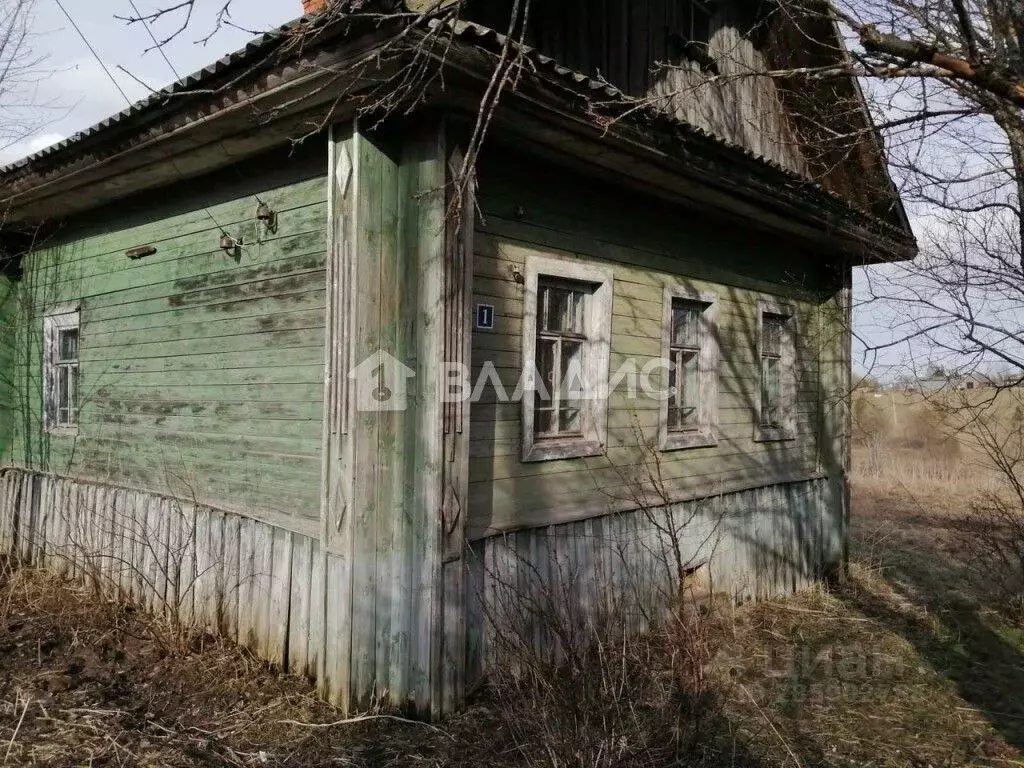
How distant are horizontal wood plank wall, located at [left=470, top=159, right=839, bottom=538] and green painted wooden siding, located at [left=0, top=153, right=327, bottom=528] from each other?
1.05 meters

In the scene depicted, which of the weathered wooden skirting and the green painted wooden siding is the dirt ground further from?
the green painted wooden siding

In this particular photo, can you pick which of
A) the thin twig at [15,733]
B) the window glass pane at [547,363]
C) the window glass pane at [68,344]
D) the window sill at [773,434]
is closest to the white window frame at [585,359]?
the window glass pane at [547,363]

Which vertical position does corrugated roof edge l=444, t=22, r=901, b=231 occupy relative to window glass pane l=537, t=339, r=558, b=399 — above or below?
above

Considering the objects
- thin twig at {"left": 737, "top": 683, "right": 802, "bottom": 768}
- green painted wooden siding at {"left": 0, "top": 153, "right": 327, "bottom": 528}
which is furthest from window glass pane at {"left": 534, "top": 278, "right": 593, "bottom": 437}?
thin twig at {"left": 737, "top": 683, "right": 802, "bottom": 768}

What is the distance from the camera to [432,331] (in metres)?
4.05

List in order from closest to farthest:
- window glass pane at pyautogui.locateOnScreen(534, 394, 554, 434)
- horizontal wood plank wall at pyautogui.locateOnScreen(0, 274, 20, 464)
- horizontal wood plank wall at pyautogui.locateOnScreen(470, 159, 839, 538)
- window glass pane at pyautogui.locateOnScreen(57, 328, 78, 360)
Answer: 1. horizontal wood plank wall at pyautogui.locateOnScreen(470, 159, 839, 538)
2. window glass pane at pyautogui.locateOnScreen(534, 394, 554, 434)
3. window glass pane at pyautogui.locateOnScreen(57, 328, 78, 360)
4. horizontal wood plank wall at pyautogui.locateOnScreen(0, 274, 20, 464)

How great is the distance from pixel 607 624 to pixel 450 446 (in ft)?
4.24

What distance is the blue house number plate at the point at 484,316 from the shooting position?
439cm

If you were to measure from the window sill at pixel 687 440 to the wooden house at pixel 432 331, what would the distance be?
2 cm

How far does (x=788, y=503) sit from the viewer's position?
24.0 feet

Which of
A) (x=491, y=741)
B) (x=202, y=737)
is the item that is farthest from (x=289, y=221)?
(x=491, y=741)

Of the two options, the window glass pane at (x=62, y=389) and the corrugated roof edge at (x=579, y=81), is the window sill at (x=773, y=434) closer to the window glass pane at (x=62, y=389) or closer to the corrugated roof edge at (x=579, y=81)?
the corrugated roof edge at (x=579, y=81)

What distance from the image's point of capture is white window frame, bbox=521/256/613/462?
15.5 feet

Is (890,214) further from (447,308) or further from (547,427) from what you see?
(447,308)
